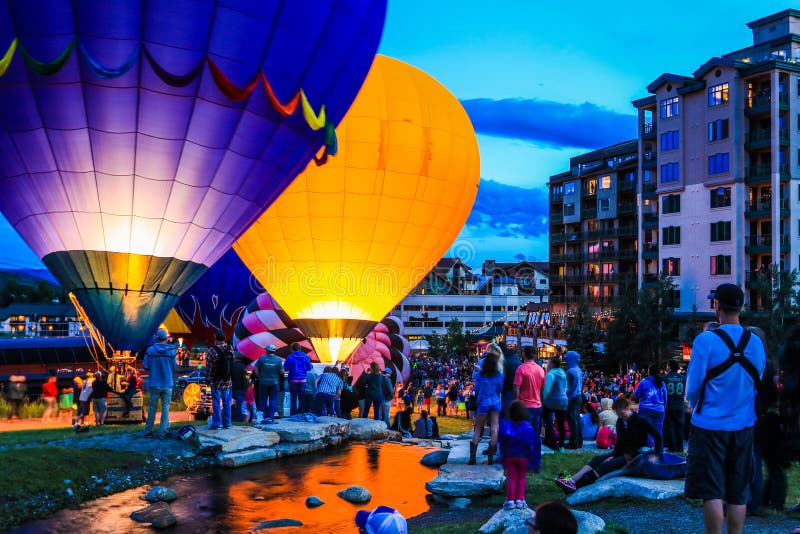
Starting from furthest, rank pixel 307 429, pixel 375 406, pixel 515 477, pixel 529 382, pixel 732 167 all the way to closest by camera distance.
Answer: pixel 732 167 → pixel 375 406 → pixel 307 429 → pixel 529 382 → pixel 515 477

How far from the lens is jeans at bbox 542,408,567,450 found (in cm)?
1216

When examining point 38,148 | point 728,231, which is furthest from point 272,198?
point 728,231

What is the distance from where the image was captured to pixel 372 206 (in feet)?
82.8

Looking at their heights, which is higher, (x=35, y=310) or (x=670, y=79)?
(x=670, y=79)

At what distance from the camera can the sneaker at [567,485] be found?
8.73 m

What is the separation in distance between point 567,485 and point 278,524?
331 centimetres

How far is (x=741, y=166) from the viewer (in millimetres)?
48062

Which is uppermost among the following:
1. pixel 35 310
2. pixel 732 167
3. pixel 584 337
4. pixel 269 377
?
pixel 732 167

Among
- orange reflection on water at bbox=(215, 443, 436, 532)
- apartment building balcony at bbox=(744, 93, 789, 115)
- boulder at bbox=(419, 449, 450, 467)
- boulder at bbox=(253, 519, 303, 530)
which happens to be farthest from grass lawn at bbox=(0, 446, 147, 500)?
apartment building balcony at bbox=(744, 93, 789, 115)

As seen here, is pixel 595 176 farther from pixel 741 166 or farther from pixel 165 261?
pixel 165 261

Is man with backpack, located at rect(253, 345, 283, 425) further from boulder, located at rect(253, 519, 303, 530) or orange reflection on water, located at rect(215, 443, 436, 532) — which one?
boulder, located at rect(253, 519, 303, 530)

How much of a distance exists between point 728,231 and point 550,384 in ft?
136

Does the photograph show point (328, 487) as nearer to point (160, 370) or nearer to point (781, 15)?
point (160, 370)

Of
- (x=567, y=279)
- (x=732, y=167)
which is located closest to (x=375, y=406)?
(x=732, y=167)
